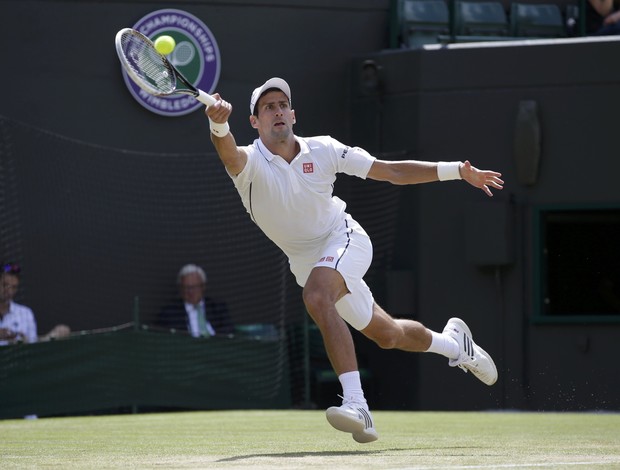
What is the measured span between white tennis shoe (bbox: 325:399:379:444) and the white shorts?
833 millimetres

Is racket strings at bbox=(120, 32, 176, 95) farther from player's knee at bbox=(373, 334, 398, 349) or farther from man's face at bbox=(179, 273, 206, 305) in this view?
man's face at bbox=(179, 273, 206, 305)

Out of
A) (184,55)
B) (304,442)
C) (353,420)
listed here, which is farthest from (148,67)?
(184,55)

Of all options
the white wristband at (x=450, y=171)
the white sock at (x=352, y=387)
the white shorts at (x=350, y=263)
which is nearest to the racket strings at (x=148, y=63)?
the white shorts at (x=350, y=263)

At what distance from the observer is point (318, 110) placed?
15453 millimetres

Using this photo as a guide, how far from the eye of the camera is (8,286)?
12.6 metres

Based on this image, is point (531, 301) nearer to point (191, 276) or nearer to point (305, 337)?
point (305, 337)

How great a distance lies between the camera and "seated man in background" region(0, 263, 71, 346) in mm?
12523

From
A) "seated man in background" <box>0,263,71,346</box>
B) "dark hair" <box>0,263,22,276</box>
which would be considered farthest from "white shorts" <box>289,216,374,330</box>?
"dark hair" <box>0,263,22,276</box>

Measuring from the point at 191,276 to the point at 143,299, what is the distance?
28.8 inches

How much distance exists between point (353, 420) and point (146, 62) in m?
2.37

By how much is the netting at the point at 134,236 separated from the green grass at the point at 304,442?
2835 millimetres

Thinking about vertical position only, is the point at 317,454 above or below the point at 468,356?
below

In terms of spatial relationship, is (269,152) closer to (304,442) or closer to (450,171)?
(450,171)

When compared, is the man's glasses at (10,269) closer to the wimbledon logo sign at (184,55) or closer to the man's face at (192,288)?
the man's face at (192,288)
